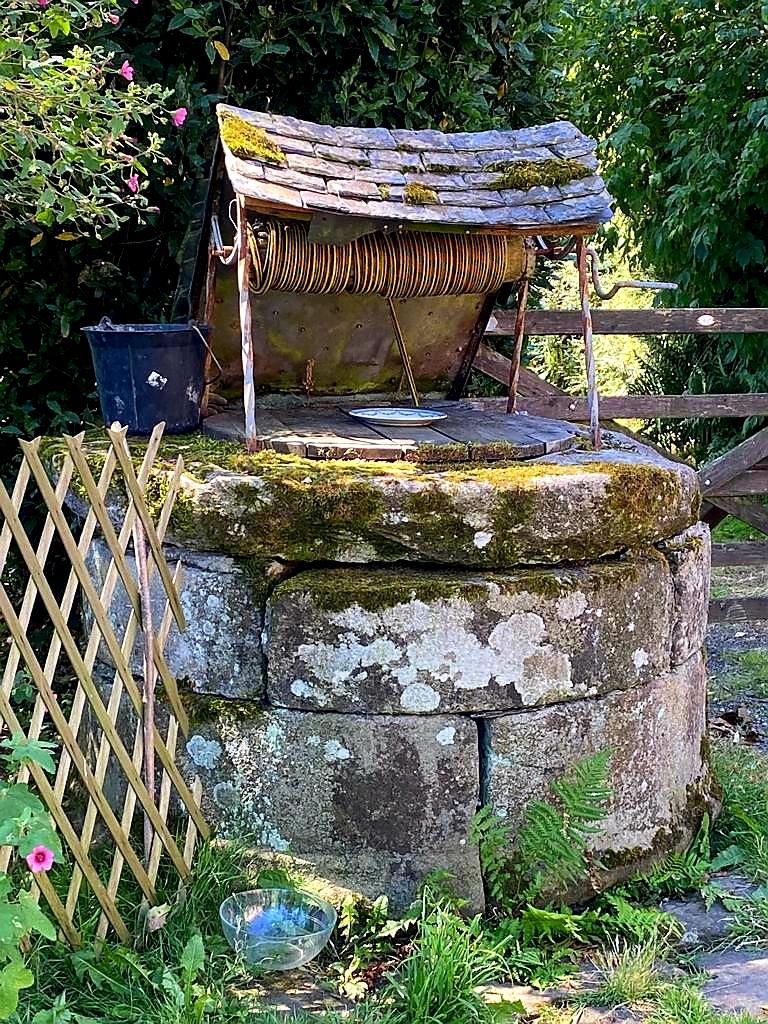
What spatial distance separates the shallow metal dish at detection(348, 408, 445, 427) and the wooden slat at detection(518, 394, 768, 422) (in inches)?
58.1

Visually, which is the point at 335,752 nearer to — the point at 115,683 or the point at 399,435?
the point at 115,683

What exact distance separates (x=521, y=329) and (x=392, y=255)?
34.1 inches

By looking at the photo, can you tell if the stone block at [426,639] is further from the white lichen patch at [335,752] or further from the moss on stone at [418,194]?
the moss on stone at [418,194]

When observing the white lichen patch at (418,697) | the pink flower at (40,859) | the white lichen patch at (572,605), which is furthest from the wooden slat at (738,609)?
the pink flower at (40,859)

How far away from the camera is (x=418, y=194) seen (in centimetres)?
347

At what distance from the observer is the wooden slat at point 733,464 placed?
232 inches

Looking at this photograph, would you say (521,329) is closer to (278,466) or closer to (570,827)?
(278,466)

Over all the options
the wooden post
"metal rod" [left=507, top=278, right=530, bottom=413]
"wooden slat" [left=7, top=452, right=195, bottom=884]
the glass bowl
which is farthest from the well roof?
the glass bowl

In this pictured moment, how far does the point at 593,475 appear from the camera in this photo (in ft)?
10.8

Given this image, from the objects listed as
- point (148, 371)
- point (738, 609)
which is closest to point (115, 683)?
point (148, 371)

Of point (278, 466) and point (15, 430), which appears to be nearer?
point (278, 466)

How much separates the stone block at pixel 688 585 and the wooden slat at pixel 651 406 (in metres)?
1.71

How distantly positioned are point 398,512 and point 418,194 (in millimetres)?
1058

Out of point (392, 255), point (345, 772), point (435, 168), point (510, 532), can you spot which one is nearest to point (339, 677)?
point (345, 772)
